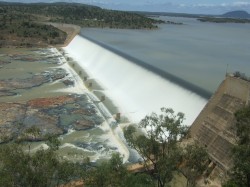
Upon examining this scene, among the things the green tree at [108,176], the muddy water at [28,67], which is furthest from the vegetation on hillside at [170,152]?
the muddy water at [28,67]

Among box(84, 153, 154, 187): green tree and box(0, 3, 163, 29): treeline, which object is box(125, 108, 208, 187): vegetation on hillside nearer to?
box(84, 153, 154, 187): green tree

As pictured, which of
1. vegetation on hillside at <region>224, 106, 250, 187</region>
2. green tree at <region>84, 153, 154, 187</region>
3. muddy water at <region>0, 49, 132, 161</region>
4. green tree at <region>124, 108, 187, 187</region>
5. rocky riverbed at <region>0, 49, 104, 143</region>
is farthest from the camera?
rocky riverbed at <region>0, 49, 104, 143</region>

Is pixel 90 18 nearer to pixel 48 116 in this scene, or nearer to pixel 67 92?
pixel 67 92

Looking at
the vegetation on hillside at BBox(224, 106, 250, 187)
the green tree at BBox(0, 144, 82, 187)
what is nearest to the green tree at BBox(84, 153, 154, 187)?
the green tree at BBox(0, 144, 82, 187)

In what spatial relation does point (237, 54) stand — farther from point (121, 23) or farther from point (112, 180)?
point (121, 23)

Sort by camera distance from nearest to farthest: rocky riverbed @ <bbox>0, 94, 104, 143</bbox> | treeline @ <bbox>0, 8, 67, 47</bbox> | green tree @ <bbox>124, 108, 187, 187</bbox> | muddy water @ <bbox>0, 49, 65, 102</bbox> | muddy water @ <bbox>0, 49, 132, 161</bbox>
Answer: green tree @ <bbox>124, 108, 187, 187</bbox>, muddy water @ <bbox>0, 49, 132, 161</bbox>, rocky riverbed @ <bbox>0, 94, 104, 143</bbox>, muddy water @ <bbox>0, 49, 65, 102</bbox>, treeline @ <bbox>0, 8, 67, 47</bbox>

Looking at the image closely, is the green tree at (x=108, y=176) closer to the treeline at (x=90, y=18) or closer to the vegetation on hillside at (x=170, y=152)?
the vegetation on hillside at (x=170, y=152)

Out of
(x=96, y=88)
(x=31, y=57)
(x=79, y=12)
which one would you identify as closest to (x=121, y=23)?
(x=79, y=12)

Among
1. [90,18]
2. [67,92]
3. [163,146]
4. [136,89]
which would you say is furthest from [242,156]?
[90,18]
